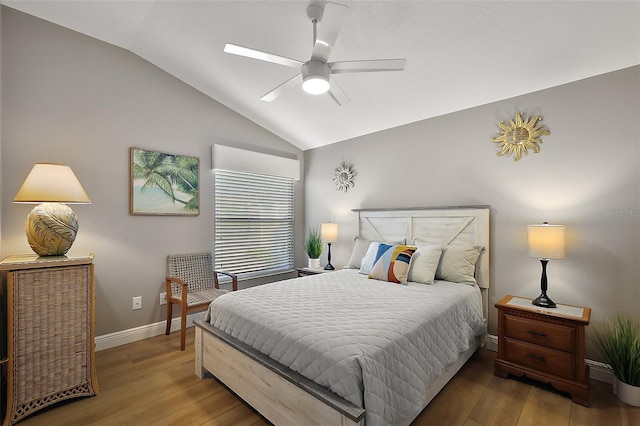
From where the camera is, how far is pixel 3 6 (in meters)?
2.40

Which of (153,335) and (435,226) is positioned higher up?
(435,226)

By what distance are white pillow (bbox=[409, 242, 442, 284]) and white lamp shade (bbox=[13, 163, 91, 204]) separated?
113 inches

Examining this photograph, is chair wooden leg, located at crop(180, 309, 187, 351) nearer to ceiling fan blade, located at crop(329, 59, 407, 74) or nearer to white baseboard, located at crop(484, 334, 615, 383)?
ceiling fan blade, located at crop(329, 59, 407, 74)

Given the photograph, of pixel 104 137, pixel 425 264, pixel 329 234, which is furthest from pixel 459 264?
pixel 104 137

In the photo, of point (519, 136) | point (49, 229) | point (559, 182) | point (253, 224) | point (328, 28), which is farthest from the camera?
point (253, 224)

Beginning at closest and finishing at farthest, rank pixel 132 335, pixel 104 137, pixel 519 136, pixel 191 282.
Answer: pixel 519 136 < pixel 104 137 < pixel 132 335 < pixel 191 282

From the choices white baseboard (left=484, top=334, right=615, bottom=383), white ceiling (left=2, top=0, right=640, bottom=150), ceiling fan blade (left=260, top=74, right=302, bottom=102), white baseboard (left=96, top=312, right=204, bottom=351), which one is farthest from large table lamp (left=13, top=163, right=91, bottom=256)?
white baseboard (left=484, top=334, right=615, bottom=383)

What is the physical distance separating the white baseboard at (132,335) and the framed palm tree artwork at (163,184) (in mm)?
1227

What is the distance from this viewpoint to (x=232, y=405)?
6.66 ft

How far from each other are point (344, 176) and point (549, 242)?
2561mm

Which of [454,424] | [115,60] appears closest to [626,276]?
[454,424]

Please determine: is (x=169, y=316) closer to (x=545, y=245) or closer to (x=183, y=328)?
(x=183, y=328)

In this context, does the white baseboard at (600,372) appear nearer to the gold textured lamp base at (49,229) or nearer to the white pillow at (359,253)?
the white pillow at (359,253)

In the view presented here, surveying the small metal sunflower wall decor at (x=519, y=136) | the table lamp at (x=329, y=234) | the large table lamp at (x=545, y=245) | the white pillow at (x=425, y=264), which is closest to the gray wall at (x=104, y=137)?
the table lamp at (x=329, y=234)
